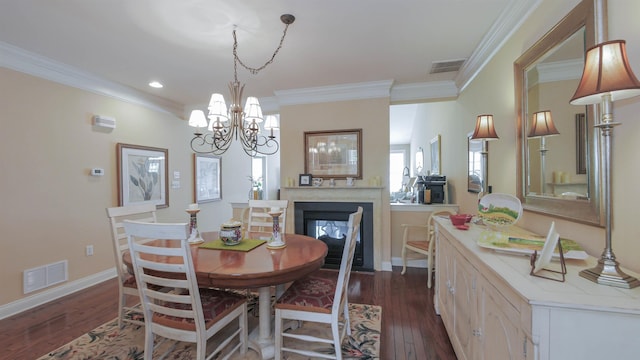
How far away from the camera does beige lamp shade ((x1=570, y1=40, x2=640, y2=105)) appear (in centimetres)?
93

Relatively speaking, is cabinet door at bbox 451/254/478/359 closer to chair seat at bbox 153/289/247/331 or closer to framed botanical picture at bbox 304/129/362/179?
chair seat at bbox 153/289/247/331

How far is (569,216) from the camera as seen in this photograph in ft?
4.74

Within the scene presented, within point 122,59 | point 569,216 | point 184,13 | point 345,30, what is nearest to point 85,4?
point 184,13

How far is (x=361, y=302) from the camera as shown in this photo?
2781 mm

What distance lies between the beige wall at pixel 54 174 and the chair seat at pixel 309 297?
2806mm

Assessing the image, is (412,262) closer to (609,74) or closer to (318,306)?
(318,306)

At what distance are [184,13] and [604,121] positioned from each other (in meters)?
2.57

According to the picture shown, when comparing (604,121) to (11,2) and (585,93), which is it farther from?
(11,2)

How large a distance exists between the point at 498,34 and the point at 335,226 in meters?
2.81

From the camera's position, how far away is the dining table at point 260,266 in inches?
61.9

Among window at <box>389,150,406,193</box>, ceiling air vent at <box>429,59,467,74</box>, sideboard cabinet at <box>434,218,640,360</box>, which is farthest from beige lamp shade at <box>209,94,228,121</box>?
→ window at <box>389,150,406,193</box>

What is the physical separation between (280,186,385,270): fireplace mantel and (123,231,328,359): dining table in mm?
1511

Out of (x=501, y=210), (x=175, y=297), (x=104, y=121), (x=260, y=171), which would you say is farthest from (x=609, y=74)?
(x=260, y=171)

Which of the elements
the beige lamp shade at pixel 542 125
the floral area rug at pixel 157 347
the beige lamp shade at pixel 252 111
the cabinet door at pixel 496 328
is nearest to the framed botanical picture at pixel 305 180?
the beige lamp shade at pixel 252 111
